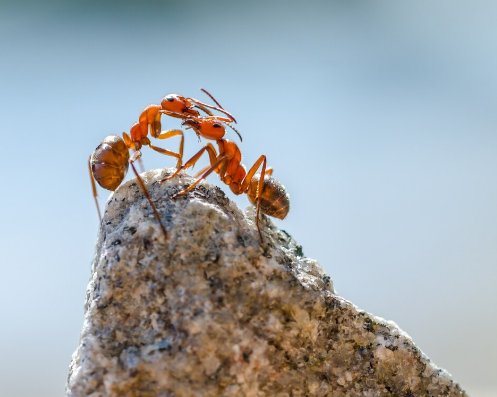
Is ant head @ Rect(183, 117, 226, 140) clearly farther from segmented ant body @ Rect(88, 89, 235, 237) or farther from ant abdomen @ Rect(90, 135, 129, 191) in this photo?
ant abdomen @ Rect(90, 135, 129, 191)

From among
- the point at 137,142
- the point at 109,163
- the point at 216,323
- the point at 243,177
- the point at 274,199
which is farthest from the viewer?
the point at 243,177

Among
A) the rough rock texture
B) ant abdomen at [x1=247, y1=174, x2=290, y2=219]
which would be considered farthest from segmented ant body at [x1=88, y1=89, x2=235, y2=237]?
ant abdomen at [x1=247, y1=174, x2=290, y2=219]

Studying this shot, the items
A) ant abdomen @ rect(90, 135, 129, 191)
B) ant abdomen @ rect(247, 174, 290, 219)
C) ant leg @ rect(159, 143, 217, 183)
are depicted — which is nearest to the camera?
ant leg @ rect(159, 143, 217, 183)

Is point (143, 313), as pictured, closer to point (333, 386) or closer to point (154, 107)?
point (333, 386)

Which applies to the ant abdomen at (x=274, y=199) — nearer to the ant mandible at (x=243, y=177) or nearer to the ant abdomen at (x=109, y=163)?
the ant mandible at (x=243, y=177)

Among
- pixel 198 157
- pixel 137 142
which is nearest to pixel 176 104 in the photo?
pixel 137 142

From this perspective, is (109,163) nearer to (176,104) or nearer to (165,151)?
(165,151)

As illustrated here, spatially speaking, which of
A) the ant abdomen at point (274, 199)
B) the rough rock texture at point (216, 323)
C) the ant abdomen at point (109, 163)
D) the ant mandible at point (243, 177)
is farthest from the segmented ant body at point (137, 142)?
the ant abdomen at point (274, 199)

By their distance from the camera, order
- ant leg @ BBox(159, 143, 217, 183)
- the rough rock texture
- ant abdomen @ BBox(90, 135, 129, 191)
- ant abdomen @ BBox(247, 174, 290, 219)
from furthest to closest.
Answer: ant abdomen @ BBox(247, 174, 290, 219) < ant abdomen @ BBox(90, 135, 129, 191) < ant leg @ BBox(159, 143, 217, 183) < the rough rock texture
